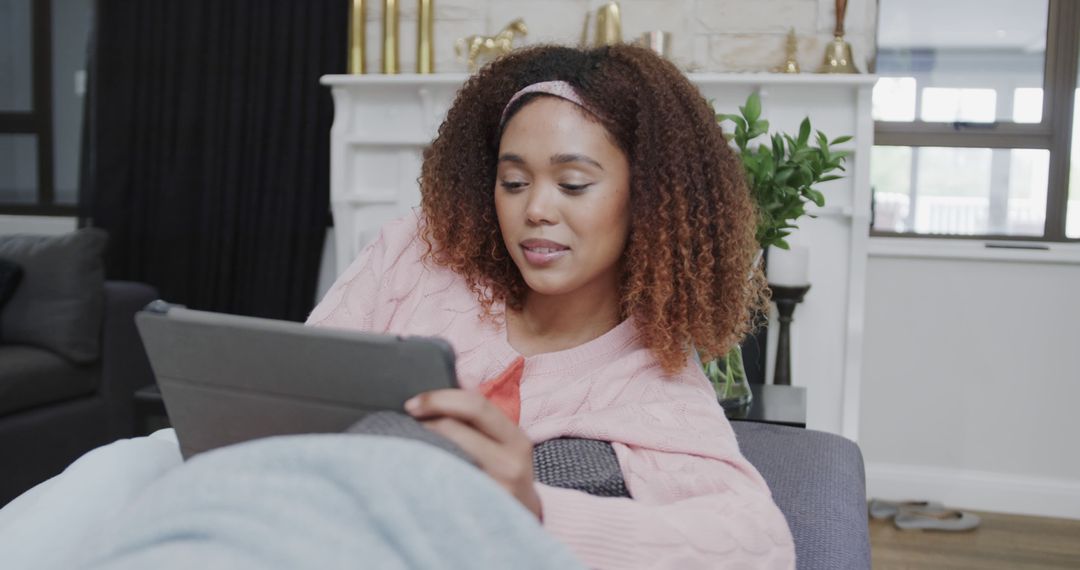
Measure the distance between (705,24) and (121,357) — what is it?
2.00 m

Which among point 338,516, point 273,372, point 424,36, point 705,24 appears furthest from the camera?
point 424,36

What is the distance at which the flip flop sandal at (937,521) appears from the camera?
108 inches

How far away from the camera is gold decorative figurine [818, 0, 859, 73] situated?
2.78 metres

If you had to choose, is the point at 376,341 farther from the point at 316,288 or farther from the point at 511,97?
the point at 316,288

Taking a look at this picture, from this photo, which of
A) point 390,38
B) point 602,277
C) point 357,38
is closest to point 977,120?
point 390,38

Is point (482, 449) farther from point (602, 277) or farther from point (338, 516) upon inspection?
point (602, 277)

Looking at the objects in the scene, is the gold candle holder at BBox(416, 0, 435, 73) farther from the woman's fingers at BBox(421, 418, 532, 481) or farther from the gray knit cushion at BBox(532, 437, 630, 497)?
the woman's fingers at BBox(421, 418, 532, 481)

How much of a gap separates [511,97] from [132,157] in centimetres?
245

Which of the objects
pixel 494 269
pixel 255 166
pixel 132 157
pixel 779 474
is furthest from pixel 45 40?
pixel 779 474

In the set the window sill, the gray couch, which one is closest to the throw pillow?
the gray couch

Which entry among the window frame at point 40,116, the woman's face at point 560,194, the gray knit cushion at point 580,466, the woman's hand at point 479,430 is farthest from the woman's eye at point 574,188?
the window frame at point 40,116

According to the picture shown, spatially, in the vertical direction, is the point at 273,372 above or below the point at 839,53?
below

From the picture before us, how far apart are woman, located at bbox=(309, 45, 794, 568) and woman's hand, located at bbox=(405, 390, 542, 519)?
268 mm

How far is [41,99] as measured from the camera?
3.93 metres
